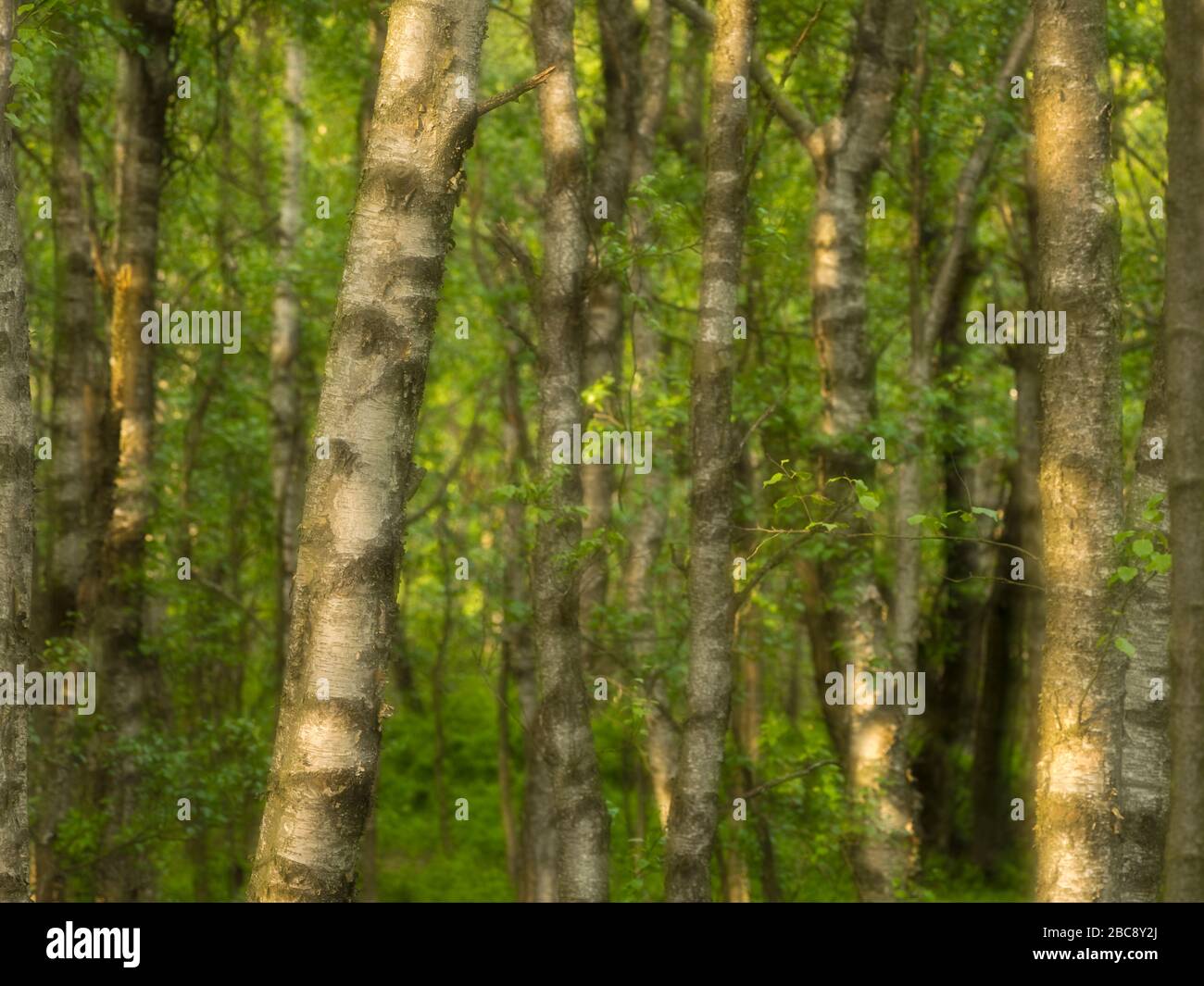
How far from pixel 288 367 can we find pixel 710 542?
30.6 ft

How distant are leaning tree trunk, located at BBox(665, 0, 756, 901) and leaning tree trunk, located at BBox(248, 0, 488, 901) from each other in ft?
12.7

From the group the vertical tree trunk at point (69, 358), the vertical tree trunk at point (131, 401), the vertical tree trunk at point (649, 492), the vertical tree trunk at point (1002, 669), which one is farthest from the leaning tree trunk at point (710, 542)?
the vertical tree trunk at point (1002, 669)

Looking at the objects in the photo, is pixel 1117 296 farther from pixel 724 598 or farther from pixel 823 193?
pixel 823 193

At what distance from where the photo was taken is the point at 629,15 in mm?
13062

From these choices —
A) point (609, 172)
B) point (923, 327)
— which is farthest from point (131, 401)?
point (923, 327)

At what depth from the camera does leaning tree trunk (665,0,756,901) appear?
895 cm

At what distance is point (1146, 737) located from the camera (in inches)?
283

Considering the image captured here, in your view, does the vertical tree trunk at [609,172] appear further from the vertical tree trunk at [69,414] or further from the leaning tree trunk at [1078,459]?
Answer: the leaning tree trunk at [1078,459]

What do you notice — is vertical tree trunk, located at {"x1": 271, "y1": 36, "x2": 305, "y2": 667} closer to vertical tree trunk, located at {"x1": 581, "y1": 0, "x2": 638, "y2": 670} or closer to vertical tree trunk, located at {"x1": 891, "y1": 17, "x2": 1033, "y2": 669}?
vertical tree trunk, located at {"x1": 581, "y1": 0, "x2": 638, "y2": 670}

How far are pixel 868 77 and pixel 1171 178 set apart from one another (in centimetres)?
741

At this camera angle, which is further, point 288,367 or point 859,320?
point 288,367

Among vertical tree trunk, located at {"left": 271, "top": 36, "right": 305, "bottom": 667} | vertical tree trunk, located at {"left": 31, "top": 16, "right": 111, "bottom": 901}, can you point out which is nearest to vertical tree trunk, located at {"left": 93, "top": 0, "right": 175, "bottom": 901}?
vertical tree trunk, located at {"left": 31, "top": 16, "right": 111, "bottom": 901}

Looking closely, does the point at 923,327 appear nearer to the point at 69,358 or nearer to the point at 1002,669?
the point at 1002,669

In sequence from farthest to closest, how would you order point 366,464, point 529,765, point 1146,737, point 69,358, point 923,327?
1. point 529,765
2. point 923,327
3. point 69,358
4. point 1146,737
5. point 366,464
